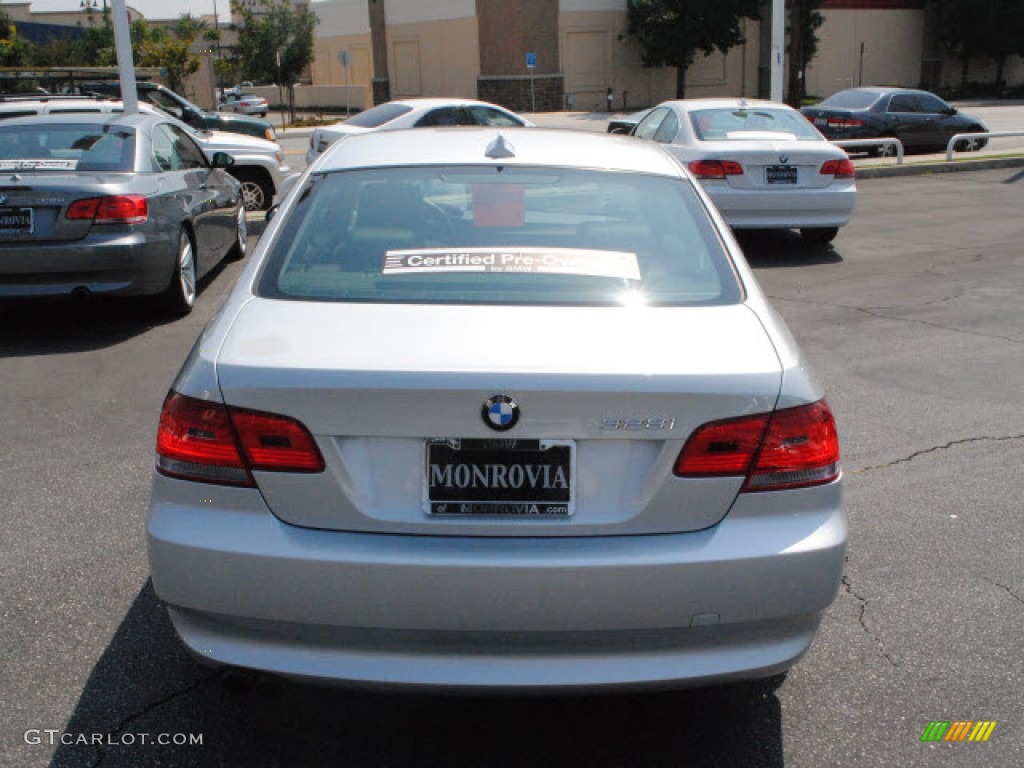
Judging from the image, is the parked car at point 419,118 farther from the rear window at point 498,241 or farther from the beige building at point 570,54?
the beige building at point 570,54

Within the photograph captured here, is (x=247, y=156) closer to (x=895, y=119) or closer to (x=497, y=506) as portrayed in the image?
(x=497, y=506)

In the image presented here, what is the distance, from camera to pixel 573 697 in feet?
9.26

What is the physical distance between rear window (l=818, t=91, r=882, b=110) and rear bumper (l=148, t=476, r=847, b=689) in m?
23.5

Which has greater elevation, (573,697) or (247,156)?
(247,156)

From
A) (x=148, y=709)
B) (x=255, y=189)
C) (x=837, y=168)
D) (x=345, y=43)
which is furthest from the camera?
(x=345, y=43)

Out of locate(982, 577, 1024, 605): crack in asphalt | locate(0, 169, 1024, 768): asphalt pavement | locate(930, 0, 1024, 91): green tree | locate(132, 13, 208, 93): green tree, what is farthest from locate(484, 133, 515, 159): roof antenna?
locate(930, 0, 1024, 91): green tree

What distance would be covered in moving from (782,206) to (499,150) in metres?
7.55

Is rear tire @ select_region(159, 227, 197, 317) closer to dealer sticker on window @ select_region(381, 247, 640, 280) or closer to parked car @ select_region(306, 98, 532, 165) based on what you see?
dealer sticker on window @ select_region(381, 247, 640, 280)

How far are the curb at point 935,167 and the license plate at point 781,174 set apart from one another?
704 centimetres

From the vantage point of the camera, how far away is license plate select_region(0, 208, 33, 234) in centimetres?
735

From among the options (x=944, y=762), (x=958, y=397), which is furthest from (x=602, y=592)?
(x=958, y=397)

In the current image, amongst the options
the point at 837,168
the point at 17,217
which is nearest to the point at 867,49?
the point at 837,168

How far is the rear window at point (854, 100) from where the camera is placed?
24406mm

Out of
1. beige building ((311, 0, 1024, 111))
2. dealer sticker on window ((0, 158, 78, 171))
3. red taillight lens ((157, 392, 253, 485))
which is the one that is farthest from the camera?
beige building ((311, 0, 1024, 111))
